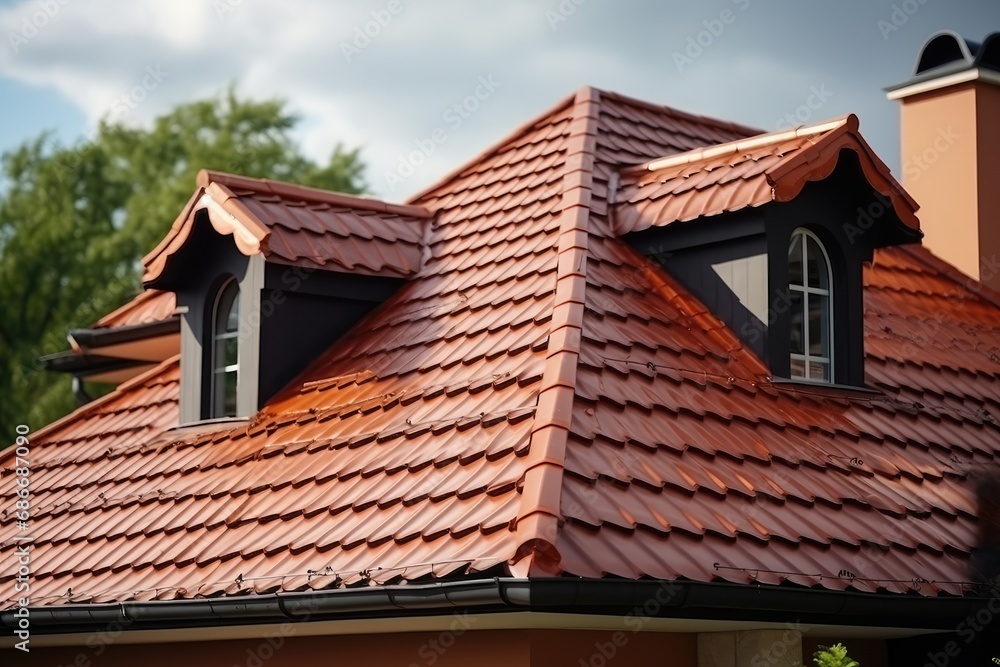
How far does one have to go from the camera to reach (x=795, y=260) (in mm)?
9367

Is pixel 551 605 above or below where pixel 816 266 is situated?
below

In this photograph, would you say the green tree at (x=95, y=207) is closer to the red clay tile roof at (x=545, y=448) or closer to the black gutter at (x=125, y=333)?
the black gutter at (x=125, y=333)

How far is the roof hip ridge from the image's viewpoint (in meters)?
5.95

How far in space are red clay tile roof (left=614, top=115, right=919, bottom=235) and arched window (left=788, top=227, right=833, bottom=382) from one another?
1.77 feet

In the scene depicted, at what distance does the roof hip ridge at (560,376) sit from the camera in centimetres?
595

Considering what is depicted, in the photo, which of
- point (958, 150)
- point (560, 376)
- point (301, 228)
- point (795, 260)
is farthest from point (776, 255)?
point (958, 150)

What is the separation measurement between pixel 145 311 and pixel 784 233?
21.0 ft

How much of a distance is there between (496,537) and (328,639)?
68.5 inches

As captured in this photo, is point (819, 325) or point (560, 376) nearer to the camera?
point (560, 376)

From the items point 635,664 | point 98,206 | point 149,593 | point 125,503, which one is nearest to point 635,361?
point 635,664

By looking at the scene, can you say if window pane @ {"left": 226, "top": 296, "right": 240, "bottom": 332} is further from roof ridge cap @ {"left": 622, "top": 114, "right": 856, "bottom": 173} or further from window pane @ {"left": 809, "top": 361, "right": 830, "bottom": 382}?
window pane @ {"left": 809, "top": 361, "right": 830, "bottom": 382}

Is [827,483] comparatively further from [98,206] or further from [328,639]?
[98,206]

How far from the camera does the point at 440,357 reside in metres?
8.54

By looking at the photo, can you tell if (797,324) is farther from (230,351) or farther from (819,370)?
(230,351)
